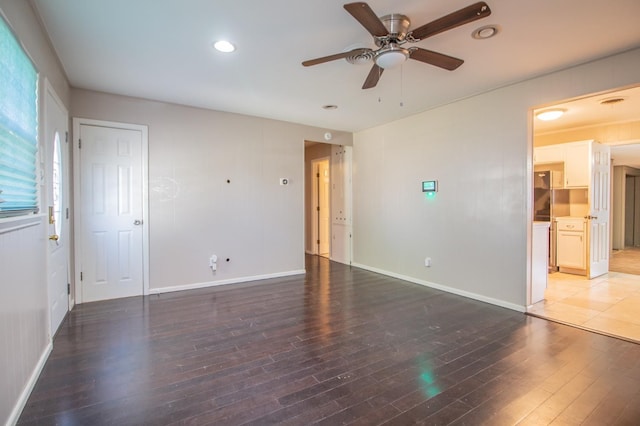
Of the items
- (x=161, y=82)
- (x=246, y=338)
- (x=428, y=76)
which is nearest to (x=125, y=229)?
(x=161, y=82)

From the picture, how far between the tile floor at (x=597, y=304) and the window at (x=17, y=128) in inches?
185

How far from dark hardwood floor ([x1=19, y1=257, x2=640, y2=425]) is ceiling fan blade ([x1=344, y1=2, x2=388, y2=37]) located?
239 cm

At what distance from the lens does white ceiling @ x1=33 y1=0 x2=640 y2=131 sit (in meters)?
2.21

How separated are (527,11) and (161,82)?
3570mm

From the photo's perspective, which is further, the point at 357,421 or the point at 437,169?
the point at 437,169

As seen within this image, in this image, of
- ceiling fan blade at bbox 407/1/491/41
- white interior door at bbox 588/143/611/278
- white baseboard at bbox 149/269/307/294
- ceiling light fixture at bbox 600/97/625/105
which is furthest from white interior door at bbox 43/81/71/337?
white interior door at bbox 588/143/611/278

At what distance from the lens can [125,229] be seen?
4.10 meters

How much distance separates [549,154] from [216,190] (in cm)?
589

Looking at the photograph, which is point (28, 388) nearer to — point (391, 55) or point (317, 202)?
point (391, 55)

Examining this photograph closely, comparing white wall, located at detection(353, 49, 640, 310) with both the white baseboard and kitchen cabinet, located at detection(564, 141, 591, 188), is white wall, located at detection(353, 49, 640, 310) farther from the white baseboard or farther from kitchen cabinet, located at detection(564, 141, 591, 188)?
kitchen cabinet, located at detection(564, 141, 591, 188)

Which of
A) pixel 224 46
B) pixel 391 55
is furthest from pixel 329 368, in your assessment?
pixel 224 46

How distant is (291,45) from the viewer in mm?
2713

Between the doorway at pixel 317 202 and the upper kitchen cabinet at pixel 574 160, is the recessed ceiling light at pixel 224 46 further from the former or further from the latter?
the upper kitchen cabinet at pixel 574 160

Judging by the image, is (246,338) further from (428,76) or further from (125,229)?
(428,76)
